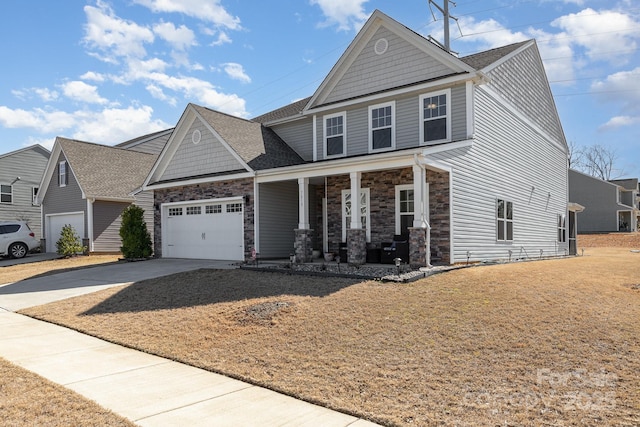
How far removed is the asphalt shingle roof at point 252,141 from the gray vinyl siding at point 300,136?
22 centimetres

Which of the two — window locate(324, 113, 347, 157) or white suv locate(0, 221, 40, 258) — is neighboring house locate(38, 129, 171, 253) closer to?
white suv locate(0, 221, 40, 258)


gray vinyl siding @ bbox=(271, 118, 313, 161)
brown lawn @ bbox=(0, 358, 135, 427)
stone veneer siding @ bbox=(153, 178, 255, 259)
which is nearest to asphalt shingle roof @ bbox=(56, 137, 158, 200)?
stone veneer siding @ bbox=(153, 178, 255, 259)

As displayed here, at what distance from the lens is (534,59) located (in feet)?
63.6

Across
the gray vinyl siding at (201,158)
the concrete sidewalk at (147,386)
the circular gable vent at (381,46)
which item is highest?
the circular gable vent at (381,46)

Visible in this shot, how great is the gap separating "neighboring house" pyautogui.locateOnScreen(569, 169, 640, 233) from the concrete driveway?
41831 millimetres

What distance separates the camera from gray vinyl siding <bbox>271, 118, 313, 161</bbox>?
18.9 meters

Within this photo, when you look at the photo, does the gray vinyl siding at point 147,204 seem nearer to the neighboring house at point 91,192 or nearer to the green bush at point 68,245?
the neighboring house at point 91,192

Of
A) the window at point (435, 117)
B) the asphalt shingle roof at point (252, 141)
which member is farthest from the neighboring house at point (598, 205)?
the window at point (435, 117)

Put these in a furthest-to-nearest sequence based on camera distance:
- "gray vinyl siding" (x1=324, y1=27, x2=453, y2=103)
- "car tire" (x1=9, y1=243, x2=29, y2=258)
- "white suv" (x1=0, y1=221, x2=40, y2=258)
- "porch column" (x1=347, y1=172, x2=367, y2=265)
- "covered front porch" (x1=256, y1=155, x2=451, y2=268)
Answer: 1. "car tire" (x1=9, y1=243, x2=29, y2=258)
2. "white suv" (x1=0, y1=221, x2=40, y2=258)
3. "gray vinyl siding" (x1=324, y1=27, x2=453, y2=103)
4. "porch column" (x1=347, y1=172, x2=367, y2=265)
5. "covered front porch" (x1=256, y1=155, x2=451, y2=268)

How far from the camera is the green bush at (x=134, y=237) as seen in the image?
18750 millimetres

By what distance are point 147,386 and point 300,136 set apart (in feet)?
48.8

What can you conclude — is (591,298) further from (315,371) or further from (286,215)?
(286,215)

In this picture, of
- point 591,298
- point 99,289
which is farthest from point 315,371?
point 99,289

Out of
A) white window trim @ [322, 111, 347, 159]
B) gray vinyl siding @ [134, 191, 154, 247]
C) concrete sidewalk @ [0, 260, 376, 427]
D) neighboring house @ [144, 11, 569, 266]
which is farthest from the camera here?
gray vinyl siding @ [134, 191, 154, 247]
